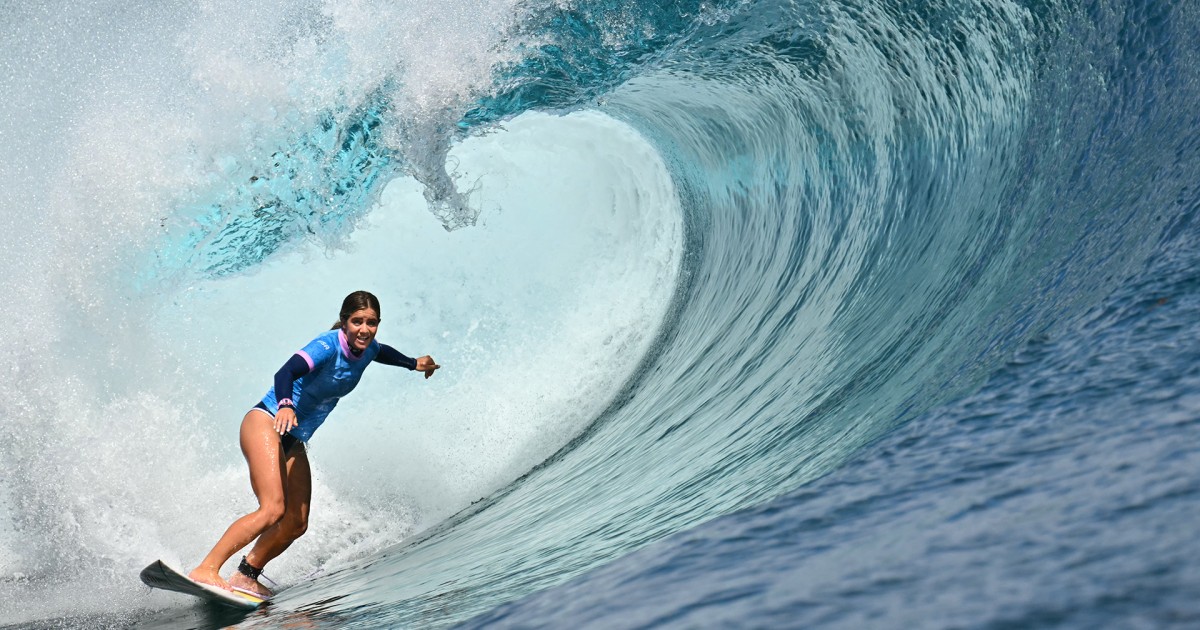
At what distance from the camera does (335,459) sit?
7.41 metres

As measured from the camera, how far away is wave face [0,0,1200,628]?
7.25ft

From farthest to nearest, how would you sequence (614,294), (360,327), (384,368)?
1. (614,294)
2. (384,368)
3. (360,327)

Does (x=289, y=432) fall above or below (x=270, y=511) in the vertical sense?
above

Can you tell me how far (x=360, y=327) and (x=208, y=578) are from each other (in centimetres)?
117

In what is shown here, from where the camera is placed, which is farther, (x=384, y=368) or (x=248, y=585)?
(x=384, y=368)

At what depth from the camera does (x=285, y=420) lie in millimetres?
4137

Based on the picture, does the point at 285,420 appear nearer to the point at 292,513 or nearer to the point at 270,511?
the point at 270,511

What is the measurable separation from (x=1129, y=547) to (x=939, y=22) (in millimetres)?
5928

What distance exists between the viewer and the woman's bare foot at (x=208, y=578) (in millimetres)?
3896

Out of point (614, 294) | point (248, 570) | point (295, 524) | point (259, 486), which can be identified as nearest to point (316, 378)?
point (259, 486)

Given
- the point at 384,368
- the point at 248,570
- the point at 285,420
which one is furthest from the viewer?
the point at 384,368

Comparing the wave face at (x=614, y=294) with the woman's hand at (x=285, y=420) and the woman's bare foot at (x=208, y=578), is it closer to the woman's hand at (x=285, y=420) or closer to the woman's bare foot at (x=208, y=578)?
the woman's bare foot at (x=208, y=578)

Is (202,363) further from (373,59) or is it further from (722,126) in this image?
(722,126)

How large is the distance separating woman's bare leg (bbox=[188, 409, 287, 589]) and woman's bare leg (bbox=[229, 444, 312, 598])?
0.41 ft
